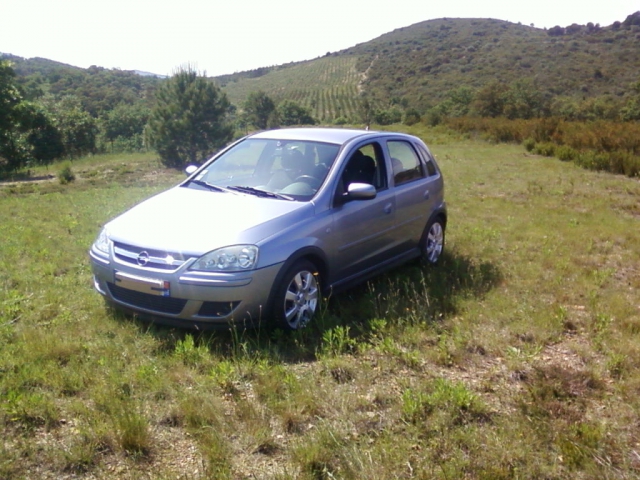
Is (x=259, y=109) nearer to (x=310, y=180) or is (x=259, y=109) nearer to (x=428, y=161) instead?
(x=428, y=161)

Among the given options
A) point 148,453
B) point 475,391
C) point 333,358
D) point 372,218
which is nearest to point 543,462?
point 475,391

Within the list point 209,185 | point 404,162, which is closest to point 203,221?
point 209,185

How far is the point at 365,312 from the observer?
5.36 m

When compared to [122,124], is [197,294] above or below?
below

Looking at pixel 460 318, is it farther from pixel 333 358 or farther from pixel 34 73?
pixel 34 73

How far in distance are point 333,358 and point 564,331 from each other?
2.15 m

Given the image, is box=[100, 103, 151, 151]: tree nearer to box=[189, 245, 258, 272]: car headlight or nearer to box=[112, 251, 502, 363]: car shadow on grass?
box=[112, 251, 502, 363]: car shadow on grass

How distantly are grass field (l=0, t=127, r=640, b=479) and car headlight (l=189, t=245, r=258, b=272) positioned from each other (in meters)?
0.48

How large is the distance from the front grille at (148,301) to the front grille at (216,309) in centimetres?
15

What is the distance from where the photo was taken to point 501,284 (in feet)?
21.1

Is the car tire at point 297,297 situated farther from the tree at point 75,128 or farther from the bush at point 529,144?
the tree at point 75,128

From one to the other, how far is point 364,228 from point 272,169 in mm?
1070

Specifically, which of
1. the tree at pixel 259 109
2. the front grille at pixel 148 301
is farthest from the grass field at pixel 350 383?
the tree at pixel 259 109

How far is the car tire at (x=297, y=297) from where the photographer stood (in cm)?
459
